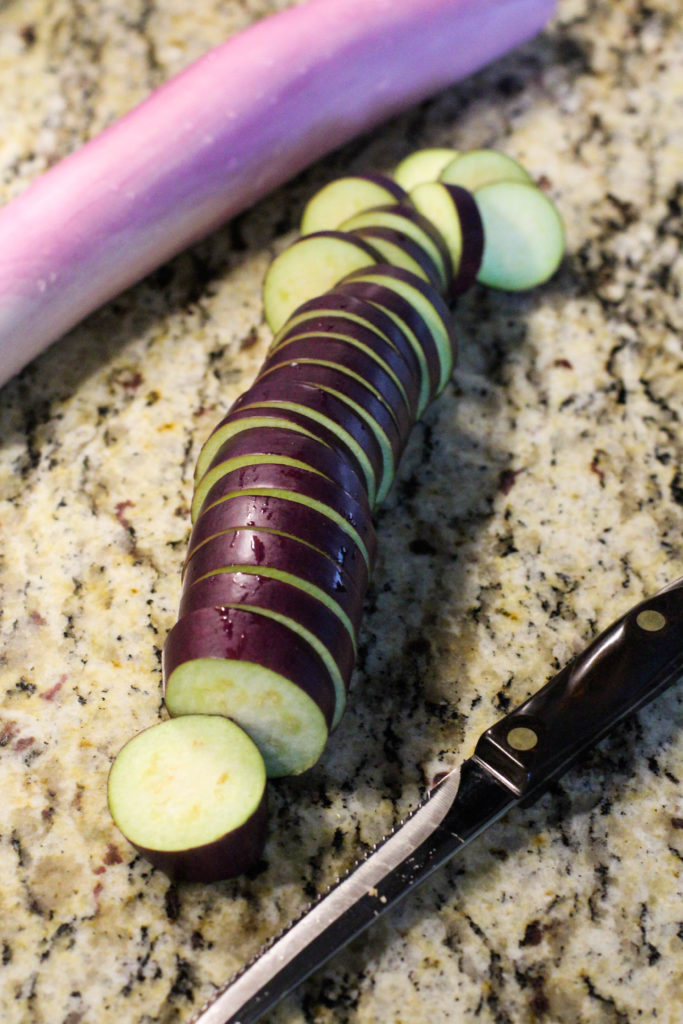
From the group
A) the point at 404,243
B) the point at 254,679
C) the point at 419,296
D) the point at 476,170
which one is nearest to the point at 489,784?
the point at 254,679

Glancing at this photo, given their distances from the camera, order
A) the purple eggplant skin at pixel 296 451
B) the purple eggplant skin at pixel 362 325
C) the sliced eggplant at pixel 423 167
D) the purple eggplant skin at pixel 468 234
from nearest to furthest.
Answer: the purple eggplant skin at pixel 296 451
the purple eggplant skin at pixel 362 325
the purple eggplant skin at pixel 468 234
the sliced eggplant at pixel 423 167

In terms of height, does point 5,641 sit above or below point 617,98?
above

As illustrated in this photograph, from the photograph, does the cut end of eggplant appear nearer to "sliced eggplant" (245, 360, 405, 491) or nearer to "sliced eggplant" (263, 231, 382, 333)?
Result: "sliced eggplant" (245, 360, 405, 491)

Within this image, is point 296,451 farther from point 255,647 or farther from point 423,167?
point 423,167

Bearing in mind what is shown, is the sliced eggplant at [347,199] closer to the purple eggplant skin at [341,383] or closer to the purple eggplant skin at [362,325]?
the purple eggplant skin at [362,325]

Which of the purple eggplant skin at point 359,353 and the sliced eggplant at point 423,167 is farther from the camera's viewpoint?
the sliced eggplant at point 423,167

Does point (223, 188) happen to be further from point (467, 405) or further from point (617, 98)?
point (617, 98)

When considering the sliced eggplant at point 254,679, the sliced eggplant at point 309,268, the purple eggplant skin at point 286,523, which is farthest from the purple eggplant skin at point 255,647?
the sliced eggplant at point 309,268

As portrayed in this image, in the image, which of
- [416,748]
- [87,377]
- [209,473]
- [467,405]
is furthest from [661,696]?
[87,377]
